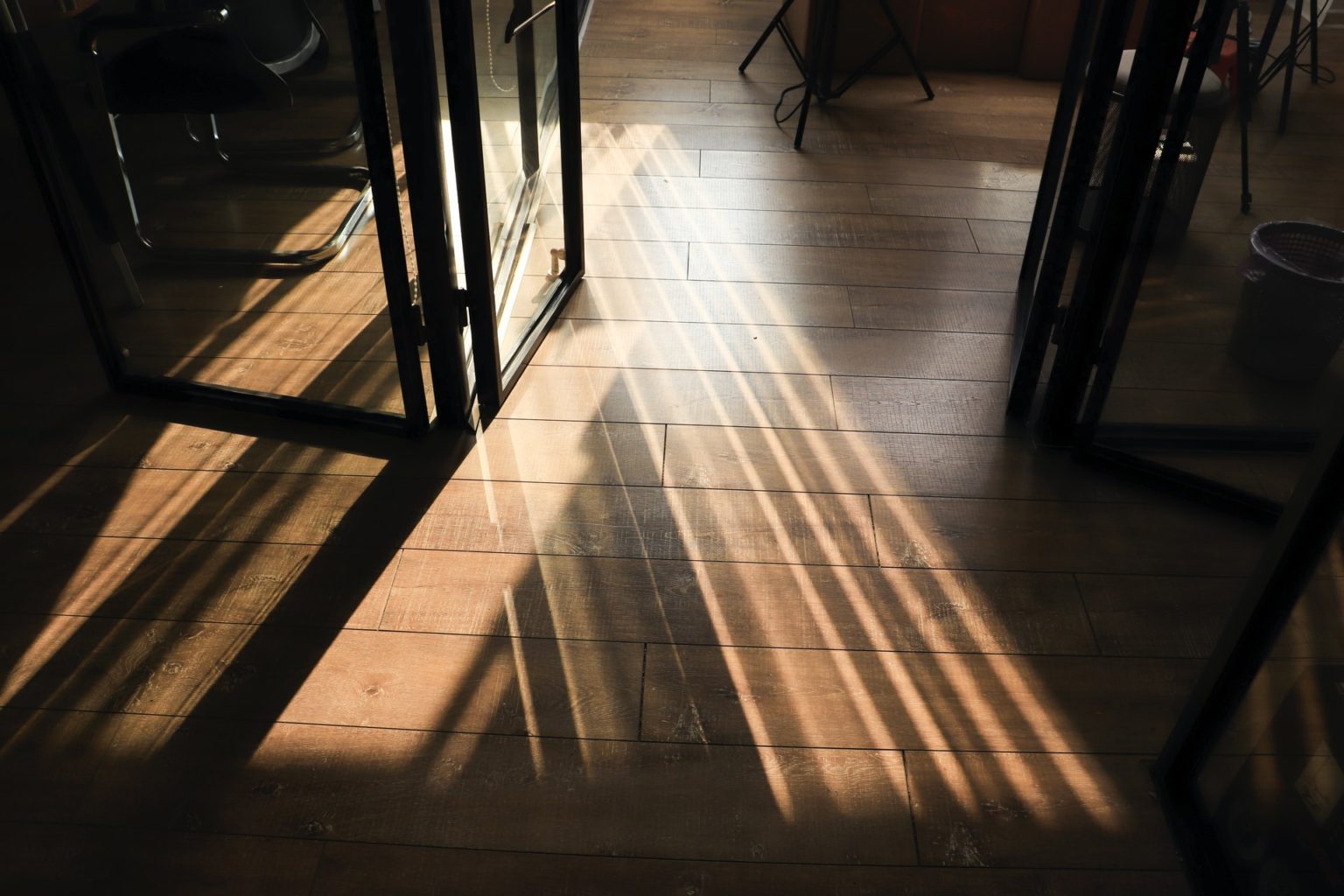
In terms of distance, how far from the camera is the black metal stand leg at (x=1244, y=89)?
67.0 inches

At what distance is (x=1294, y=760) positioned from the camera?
125cm

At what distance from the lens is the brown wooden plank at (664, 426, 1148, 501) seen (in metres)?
2.05

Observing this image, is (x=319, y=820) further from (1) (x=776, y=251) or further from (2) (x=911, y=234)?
(2) (x=911, y=234)

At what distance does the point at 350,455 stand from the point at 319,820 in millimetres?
835

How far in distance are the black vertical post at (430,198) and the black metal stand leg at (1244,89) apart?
1.32 meters

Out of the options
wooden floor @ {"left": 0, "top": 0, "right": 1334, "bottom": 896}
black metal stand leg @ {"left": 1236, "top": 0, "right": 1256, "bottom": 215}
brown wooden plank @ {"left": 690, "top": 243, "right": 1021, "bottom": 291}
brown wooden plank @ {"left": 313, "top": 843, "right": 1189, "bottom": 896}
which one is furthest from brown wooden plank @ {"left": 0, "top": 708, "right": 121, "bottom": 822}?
black metal stand leg @ {"left": 1236, "top": 0, "right": 1256, "bottom": 215}

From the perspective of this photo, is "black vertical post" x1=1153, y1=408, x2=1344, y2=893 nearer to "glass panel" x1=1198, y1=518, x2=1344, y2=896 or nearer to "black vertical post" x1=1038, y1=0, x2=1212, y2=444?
"glass panel" x1=1198, y1=518, x2=1344, y2=896

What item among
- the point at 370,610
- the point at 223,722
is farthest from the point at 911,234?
the point at 223,722

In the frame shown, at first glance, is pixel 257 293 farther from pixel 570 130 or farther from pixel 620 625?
pixel 620 625

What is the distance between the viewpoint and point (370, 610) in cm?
177

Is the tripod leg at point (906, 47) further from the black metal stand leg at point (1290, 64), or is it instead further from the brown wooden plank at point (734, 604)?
the brown wooden plank at point (734, 604)

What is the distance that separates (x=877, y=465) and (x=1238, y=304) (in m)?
0.72

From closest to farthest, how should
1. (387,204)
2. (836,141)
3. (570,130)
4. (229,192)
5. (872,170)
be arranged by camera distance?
1. (387,204)
2. (229,192)
3. (570,130)
4. (872,170)
5. (836,141)

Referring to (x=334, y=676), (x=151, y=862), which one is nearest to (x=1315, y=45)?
(x=334, y=676)
